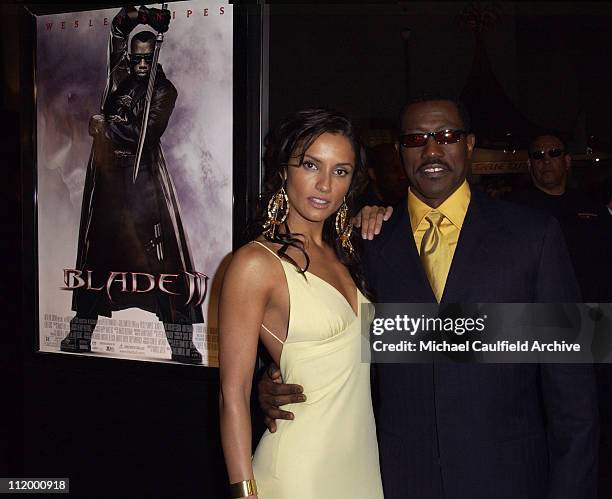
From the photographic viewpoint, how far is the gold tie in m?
1.88

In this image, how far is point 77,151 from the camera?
9.25ft

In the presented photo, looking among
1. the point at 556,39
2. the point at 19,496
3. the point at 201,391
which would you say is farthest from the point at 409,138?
the point at 556,39

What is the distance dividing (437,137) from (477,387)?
0.67 metres

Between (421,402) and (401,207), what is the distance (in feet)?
1.85

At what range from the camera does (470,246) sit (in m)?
1.84

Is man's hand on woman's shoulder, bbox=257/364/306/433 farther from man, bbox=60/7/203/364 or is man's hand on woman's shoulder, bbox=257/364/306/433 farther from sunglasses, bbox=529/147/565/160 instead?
sunglasses, bbox=529/147/565/160

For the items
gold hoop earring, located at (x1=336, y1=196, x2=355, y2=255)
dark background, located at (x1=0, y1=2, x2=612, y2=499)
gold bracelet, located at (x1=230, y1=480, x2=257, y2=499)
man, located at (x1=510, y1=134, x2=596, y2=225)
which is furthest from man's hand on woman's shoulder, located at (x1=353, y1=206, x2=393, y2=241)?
man, located at (x1=510, y1=134, x2=596, y2=225)

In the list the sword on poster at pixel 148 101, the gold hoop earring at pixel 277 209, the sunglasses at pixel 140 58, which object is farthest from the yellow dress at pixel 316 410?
the sunglasses at pixel 140 58

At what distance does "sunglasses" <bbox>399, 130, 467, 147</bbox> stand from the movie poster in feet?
2.63

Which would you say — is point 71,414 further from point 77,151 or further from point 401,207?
point 401,207

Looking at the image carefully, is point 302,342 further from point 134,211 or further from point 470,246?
point 134,211

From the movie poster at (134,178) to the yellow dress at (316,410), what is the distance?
0.77 m

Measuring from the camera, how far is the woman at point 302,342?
1.79 m

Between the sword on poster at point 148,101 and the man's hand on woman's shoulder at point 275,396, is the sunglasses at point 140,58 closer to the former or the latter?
the sword on poster at point 148,101
